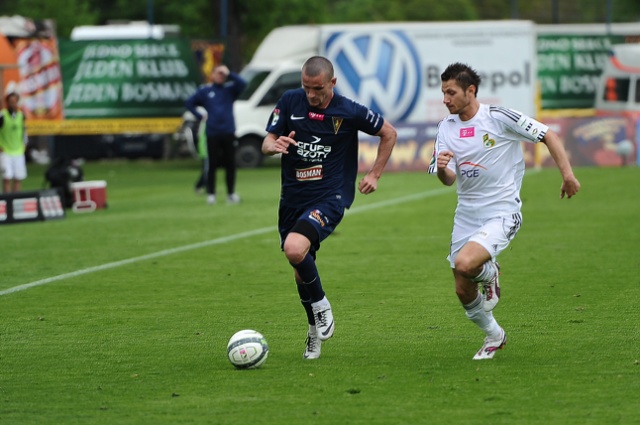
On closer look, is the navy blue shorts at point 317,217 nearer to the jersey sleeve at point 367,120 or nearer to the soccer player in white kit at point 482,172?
the jersey sleeve at point 367,120

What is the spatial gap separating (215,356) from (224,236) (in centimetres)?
829

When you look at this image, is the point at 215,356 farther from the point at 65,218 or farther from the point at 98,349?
the point at 65,218

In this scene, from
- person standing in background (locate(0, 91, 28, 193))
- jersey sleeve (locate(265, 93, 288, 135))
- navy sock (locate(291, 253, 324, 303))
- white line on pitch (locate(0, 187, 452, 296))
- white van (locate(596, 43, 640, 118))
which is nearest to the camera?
navy sock (locate(291, 253, 324, 303))

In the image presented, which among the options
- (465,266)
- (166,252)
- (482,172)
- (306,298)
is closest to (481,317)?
(465,266)

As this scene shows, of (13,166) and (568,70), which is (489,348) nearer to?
(13,166)

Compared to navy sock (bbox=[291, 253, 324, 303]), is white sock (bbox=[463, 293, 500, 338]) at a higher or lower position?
lower

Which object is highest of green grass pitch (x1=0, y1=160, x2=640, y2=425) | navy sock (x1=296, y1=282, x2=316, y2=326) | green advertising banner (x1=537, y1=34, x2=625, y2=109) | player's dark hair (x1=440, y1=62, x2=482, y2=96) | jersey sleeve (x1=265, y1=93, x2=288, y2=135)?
player's dark hair (x1=440, y1=62, x2=482, y2=96)

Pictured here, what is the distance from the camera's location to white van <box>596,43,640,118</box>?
114ft

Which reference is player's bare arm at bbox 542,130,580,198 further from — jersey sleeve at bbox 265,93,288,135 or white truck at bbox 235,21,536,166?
white truck at bbox 235,21,536,166

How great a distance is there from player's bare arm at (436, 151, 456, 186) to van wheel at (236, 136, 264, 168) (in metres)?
24.0

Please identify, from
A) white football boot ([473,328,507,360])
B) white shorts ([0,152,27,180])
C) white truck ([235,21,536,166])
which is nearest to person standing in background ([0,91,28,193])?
white shorts ([0,152,27,180])

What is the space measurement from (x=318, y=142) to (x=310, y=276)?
0.90 m

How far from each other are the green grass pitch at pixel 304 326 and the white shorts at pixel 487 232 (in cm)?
73

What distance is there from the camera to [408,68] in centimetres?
3166
